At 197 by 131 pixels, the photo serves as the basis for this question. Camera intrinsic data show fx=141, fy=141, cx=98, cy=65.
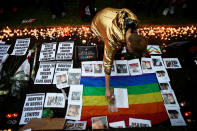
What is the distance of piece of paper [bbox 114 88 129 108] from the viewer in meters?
2.56

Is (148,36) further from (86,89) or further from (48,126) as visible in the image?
(48,126)

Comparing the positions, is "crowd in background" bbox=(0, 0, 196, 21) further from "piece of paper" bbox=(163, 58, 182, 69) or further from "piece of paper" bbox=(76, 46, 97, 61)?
"piece of paper" bbox=(163, 58, 182, 69)

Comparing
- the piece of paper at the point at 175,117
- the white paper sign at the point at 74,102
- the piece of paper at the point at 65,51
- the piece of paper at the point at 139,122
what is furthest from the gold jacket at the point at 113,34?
the piece of paper at the point at 175,117

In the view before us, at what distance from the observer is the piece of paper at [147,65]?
2984mm

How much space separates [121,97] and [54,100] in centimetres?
124

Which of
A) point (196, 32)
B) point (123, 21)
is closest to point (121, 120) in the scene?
point (123, 21)

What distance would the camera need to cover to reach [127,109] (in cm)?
252

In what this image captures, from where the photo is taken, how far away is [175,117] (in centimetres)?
246

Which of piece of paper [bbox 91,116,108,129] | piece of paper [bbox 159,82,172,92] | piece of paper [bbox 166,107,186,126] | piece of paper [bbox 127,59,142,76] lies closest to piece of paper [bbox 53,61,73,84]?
piece of paper [bbox 91,116,108,129]

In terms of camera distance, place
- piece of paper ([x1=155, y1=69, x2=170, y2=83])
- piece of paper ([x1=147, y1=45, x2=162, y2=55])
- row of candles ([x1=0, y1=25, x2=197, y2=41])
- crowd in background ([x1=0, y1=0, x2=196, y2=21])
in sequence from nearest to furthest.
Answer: piece of paper ([x1=155, y1=69, x2=170, y2=83]) → piece of paper ([x1=147, y1=45, x2=162, y2=55]) → row of candles ([x1=0, y1=25, x2=197, y2=41]) → crowd in background ([x1=0, y1=0, x2=196, y2=21])

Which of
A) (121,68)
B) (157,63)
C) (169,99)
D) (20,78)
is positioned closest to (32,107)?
(20,78)

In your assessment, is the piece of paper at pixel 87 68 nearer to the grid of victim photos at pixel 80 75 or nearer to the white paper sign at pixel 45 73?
the grid of victim photos at pixel 80 75

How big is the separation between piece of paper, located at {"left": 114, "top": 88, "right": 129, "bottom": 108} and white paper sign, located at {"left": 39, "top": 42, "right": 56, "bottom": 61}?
1569 millimetres

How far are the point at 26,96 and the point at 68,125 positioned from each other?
1.01m
